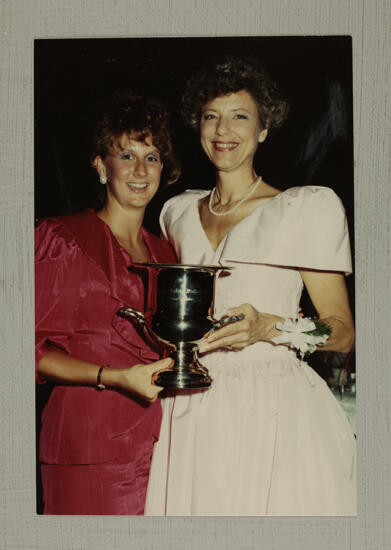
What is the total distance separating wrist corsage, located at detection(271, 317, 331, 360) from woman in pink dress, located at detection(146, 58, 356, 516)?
1 centimetres

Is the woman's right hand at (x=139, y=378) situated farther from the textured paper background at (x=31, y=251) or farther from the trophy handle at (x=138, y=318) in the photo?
the textured paper background at (x=31, y=251)

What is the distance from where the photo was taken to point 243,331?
1.66m

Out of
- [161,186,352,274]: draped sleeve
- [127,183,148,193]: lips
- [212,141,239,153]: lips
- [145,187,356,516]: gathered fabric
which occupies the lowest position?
[145,187,356,516]: gathered fabric

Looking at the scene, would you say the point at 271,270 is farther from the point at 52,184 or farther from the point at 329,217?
the point at 52,184

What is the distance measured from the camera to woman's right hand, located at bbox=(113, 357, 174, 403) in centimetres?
166

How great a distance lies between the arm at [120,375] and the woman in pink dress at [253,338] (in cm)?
8

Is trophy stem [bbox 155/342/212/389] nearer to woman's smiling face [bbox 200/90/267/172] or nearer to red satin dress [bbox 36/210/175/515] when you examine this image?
red satin dress [bbox 36/210/175/515]

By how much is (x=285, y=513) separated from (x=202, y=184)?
852mm

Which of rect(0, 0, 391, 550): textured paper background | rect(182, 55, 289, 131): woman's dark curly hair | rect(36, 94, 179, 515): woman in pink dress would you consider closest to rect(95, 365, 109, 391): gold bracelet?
rect(36, 94, 179, 515): woman in pink dress

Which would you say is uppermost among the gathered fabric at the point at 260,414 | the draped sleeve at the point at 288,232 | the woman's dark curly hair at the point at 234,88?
the woman's dark curly hair at the point at 234,88

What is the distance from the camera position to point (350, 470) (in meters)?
1.73

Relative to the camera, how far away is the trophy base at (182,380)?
5.24 ft

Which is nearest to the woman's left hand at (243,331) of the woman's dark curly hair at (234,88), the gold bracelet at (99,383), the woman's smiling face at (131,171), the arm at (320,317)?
the arm at (320,317)

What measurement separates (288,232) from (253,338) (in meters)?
0.28
